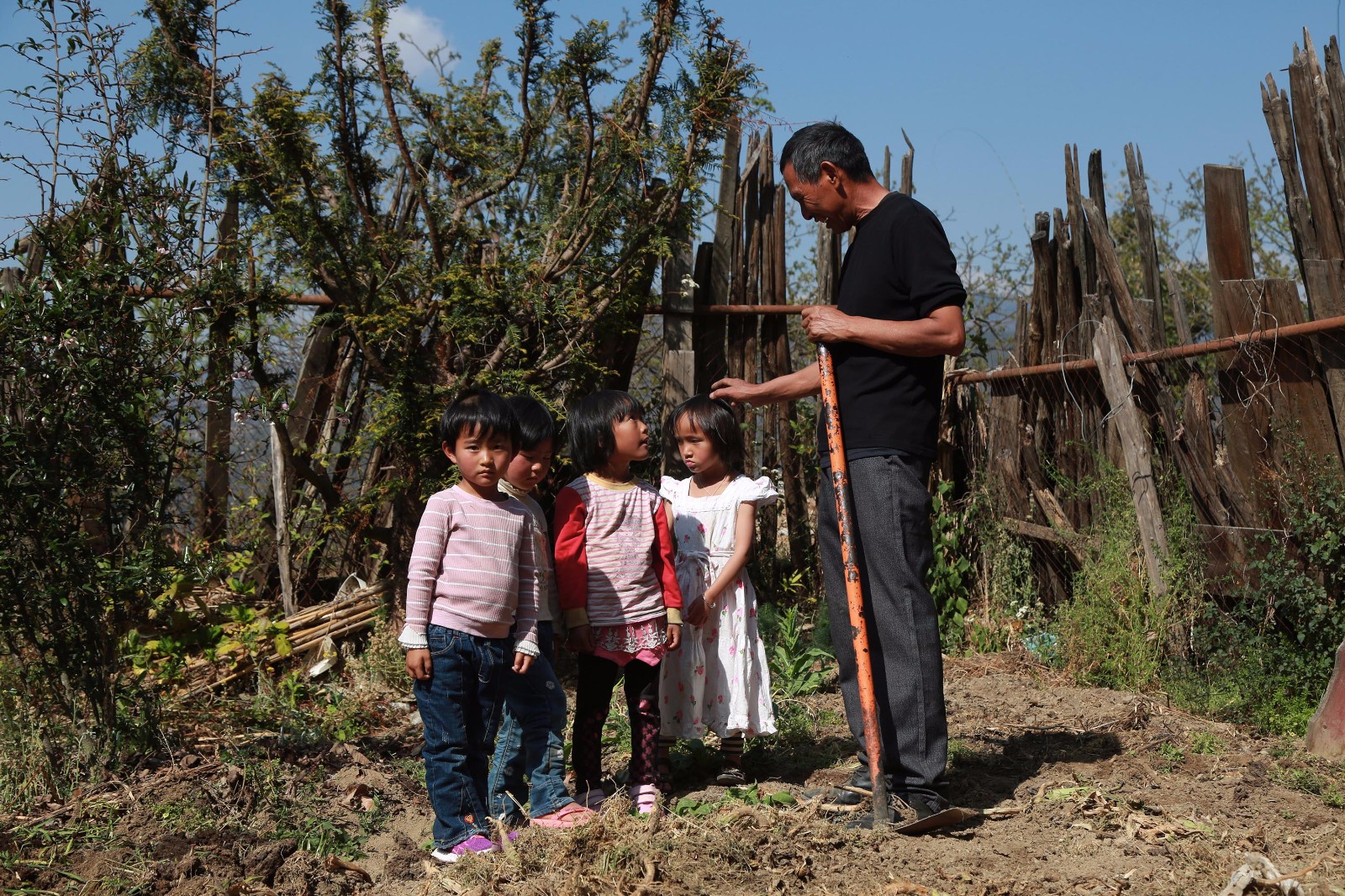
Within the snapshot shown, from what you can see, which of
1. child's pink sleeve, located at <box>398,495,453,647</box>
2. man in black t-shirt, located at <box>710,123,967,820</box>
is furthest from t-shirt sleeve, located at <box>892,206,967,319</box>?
child's pink sleeve, located at <box>398,495,453,647</box>

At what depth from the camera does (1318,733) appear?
13.1 feet

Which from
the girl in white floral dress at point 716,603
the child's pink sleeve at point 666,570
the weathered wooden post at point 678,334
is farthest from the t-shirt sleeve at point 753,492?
the weathered wooden post at point 678,334

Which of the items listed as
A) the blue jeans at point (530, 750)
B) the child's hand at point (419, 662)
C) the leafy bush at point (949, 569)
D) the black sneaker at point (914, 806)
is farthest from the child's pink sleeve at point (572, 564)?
the leafy bush at point (949, 569)

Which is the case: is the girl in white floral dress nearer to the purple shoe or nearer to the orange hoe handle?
the orange hoe handle

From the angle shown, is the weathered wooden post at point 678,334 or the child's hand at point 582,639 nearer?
the child's hand at point 582,639

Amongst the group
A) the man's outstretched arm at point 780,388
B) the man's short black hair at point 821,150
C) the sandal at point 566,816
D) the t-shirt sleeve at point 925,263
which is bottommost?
the sandal at point 566,816

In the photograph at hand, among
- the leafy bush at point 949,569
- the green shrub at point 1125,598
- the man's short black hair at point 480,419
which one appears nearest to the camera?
the man's short black hair at point 480,419

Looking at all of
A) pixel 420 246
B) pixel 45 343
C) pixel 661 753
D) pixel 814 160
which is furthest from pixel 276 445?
pixel 814 160

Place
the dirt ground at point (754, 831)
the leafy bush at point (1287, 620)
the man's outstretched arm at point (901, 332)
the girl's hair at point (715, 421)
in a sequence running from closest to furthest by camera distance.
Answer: the dirt ground at point (754, 831)
the man's outstretched arm at point (901, 332)
the girl's hair at point (715, 421)
the leafy bush at point (1287, 620)

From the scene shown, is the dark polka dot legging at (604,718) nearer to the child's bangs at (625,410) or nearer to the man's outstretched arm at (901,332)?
the child's bangs at (625,410)

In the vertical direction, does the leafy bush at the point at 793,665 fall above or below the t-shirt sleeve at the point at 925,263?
below

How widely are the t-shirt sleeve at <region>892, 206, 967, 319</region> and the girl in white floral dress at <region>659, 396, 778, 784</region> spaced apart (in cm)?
99

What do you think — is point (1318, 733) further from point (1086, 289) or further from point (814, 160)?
point (814, 160)

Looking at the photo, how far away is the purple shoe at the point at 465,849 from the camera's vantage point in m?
3.13
